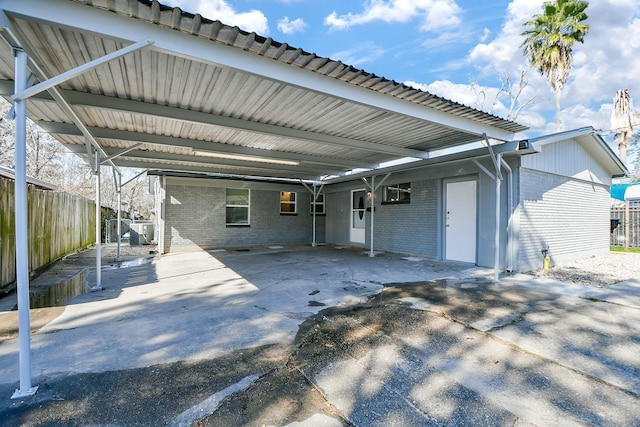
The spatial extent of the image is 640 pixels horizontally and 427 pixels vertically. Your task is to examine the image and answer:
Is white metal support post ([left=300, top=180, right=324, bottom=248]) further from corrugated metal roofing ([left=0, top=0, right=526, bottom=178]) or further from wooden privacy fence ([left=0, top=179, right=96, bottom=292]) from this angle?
wooden privacy fence ([left=0, top=179, right=96, bottom=292])

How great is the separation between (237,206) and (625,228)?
15504 millimetres

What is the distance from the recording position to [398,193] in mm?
10023

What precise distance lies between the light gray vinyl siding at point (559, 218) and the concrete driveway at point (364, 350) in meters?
1.69

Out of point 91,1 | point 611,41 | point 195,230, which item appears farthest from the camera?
point 611,41

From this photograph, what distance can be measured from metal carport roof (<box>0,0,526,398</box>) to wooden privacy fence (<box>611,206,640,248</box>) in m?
10.4

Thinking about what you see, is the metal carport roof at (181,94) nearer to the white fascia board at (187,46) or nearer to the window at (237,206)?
the white fascia board at (187,46)

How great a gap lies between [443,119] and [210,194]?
9.10 m

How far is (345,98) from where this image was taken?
384 centimetres

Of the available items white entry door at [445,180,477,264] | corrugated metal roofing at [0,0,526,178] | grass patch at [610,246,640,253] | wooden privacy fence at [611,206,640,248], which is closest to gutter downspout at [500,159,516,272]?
white entry door at [445,180,477,264]

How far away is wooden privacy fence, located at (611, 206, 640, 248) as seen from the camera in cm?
1173

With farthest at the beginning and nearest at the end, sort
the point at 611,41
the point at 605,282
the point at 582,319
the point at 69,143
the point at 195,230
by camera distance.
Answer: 1. the point at 611,41
2. the point at 195,230
3. the point at 69,143
4. the point at 605,282
5. the point at 582,319

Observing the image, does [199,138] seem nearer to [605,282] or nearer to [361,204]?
[361,204]

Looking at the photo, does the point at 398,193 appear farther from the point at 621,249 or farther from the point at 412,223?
the point at 621,249

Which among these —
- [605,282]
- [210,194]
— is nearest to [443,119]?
[605,282]
